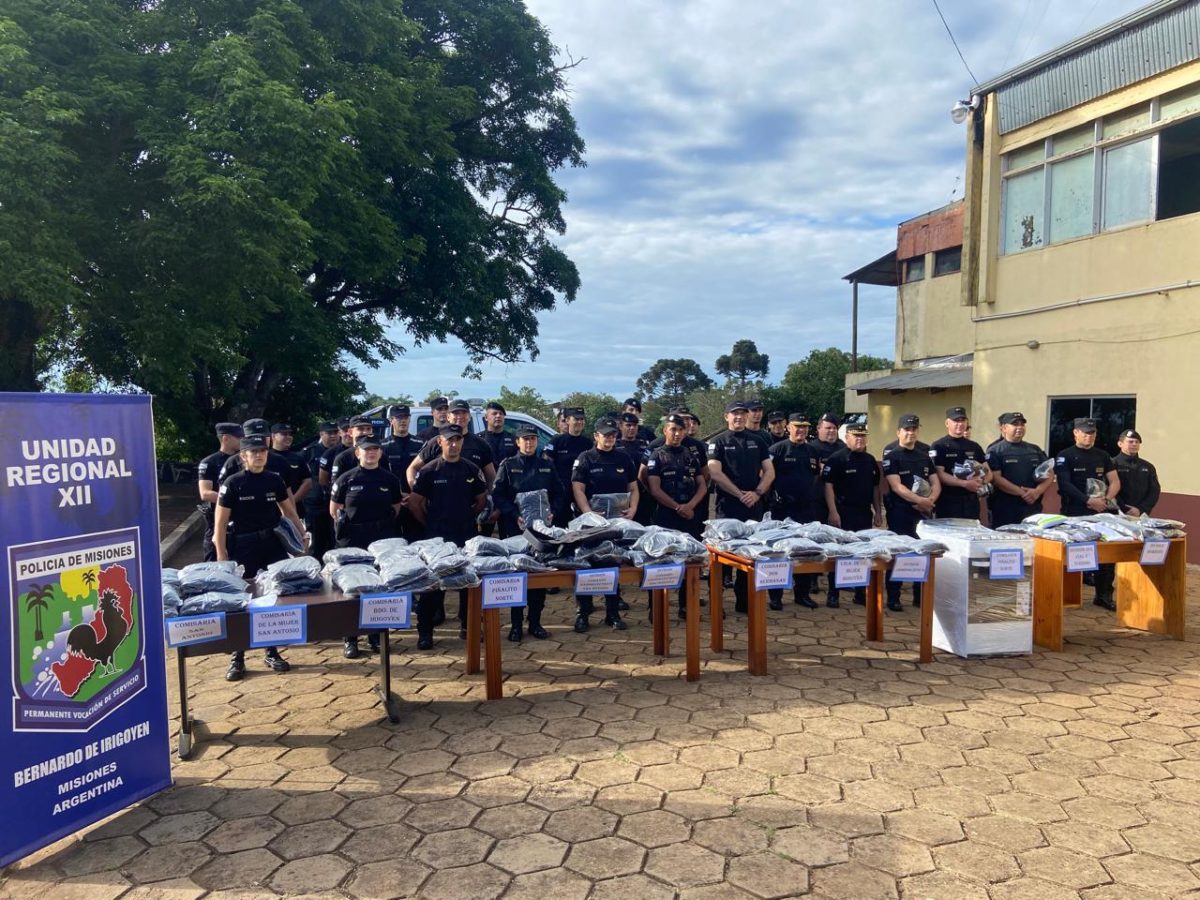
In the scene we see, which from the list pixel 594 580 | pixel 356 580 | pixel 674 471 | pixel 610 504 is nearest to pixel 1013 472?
pixel 674 471

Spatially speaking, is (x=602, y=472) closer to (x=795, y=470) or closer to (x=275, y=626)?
(x=795, y=470)

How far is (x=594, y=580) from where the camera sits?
4664 millimetres

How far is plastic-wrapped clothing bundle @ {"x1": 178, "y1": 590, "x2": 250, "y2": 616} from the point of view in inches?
149

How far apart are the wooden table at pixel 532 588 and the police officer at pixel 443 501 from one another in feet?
2.74

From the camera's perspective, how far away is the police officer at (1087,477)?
7.04m

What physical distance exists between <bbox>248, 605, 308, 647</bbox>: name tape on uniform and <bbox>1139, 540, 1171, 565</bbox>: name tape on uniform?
237 inches

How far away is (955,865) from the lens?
116 inches

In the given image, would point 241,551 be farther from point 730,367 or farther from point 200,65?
point 730,367

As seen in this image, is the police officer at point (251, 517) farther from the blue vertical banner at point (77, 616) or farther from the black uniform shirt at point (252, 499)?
the blue vertical banner at point (77, 616)

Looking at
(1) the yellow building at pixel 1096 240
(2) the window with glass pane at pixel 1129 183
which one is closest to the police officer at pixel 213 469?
(1) the yellow building at pixel 1096 240

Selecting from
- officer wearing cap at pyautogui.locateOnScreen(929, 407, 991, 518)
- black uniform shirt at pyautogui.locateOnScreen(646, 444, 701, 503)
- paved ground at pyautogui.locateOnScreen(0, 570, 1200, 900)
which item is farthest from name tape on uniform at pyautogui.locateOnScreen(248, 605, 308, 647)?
officer wearing cap at pyautogui.locateOnScreen(929, 407, 991, 518)

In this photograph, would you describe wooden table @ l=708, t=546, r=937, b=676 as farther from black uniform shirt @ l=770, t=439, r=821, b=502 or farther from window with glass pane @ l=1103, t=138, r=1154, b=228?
window with glass pane @ l=1103, t=138, r=1154, b=228

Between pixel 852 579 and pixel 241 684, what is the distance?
164 inches

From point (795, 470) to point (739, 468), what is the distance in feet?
1.89
